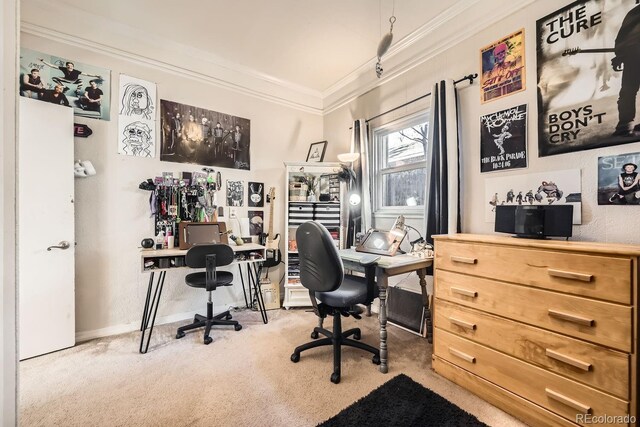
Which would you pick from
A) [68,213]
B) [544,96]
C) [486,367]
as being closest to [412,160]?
[544,96]

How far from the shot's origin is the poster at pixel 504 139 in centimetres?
194

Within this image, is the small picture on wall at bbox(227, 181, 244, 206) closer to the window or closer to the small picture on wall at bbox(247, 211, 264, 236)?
the small picture on wall at bbox(247, 211, 264, 236)

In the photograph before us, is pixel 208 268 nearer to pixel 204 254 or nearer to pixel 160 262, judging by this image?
pixel 204 254

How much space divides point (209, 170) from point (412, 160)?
2.30 metres

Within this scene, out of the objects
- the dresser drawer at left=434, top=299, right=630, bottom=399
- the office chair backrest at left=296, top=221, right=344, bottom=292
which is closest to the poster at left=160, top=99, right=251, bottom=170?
the office chair backrest at left=296, top=221, right=344, bottom=292

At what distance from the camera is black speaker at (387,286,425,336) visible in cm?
252

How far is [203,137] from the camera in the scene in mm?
2988

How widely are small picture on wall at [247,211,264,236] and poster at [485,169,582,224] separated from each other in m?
2.48

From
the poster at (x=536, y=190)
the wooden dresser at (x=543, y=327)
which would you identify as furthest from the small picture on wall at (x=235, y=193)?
the poster at (x=536, y=190)

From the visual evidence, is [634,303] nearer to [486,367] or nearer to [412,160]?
[486,367]

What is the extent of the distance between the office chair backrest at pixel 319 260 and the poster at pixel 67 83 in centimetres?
232

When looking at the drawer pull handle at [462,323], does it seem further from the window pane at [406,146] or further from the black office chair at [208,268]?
the black office chair at [208,268]

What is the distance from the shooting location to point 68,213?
7.28 ft

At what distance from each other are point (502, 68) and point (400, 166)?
4.05ft
